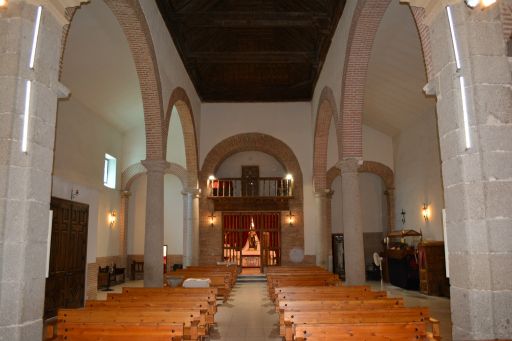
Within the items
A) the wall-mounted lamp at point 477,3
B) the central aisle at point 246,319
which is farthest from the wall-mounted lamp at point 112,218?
the wall-mounted lamp at point 477,3

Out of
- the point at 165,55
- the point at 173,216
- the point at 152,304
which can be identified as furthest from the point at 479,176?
the point at 173,216

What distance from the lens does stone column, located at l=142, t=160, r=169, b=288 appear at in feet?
34.3

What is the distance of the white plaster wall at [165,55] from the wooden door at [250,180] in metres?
5.51

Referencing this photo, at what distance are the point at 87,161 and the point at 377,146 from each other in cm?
1173

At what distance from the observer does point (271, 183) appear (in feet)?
63.1

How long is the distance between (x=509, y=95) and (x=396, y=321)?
9.65 ft

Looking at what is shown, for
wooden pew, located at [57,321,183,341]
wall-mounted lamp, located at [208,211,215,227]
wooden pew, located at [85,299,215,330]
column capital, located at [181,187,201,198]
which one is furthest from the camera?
wall-mounted lamp, located at [208,211,215,227]

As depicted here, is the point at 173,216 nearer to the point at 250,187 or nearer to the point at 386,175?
the point at 250,187

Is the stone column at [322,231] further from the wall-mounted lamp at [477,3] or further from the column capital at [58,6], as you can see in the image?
the column capital at [58,6]

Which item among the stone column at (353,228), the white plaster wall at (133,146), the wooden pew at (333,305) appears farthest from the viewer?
the white plaster wall at (133,146)

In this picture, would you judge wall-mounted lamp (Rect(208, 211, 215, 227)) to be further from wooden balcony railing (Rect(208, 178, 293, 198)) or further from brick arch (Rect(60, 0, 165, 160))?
brick arch (Rect(60, 0, 165, 160))

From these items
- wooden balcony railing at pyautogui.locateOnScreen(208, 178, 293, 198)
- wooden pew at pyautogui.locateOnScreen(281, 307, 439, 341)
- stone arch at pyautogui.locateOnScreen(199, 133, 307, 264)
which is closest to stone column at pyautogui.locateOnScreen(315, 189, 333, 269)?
stone arch at pyautogui.locateOnScreen(199, 133, 307, 264)

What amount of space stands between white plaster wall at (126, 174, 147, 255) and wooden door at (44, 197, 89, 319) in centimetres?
722

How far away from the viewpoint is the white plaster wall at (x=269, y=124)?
18.2 m
